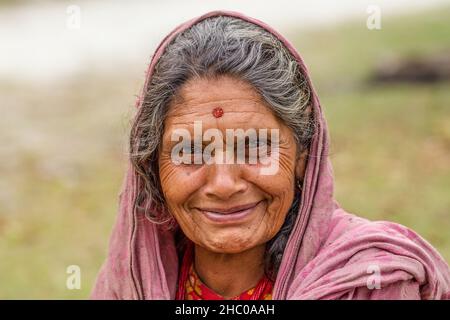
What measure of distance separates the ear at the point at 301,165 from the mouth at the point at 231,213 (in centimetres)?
25

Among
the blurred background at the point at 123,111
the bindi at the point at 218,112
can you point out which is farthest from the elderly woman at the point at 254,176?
the blurred background at the point at 123,111

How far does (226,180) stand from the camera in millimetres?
2744

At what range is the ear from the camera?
9.85 feet

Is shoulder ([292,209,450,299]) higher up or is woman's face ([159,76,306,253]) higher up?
woman's face ([159,76,306,253])

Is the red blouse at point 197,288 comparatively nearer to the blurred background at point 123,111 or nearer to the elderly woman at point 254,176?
the elderly woman at point 254,176

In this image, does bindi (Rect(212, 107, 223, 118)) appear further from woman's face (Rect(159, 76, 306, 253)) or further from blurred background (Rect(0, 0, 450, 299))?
blurred background (Rect(0, 0, 450, 299))

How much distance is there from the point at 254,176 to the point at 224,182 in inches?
4.4

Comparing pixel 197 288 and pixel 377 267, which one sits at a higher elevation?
pixel 377 267

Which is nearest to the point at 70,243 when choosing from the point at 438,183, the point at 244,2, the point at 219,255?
the point at 438,183

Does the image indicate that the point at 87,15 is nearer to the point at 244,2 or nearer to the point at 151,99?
the point at 244,2

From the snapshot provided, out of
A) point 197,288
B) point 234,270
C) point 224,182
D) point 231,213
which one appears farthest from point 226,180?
point 197,288

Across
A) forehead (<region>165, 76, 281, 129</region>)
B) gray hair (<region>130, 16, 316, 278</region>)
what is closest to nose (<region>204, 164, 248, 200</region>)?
forehead (<region>165, 76, 281, 129</region>)

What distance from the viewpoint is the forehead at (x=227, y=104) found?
9.06ft

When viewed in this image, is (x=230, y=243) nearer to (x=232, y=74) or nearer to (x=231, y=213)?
(x=231, y=213)
